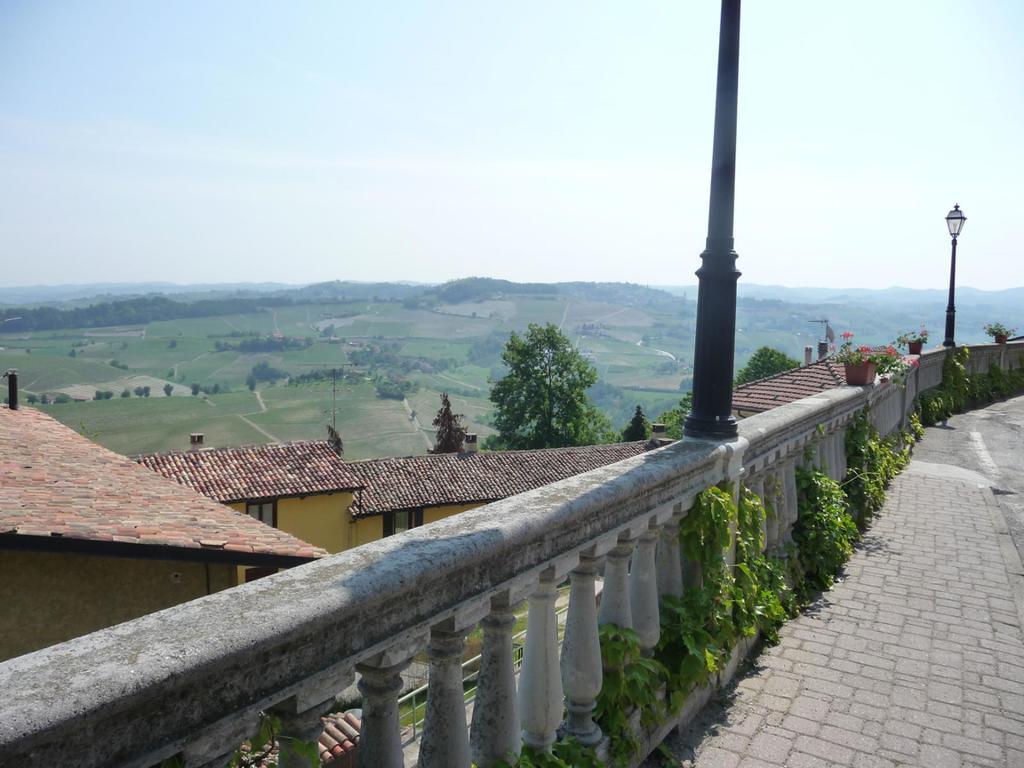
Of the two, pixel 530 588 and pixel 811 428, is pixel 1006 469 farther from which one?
pixel 530 588

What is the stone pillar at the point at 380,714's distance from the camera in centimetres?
179

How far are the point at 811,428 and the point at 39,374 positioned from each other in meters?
144

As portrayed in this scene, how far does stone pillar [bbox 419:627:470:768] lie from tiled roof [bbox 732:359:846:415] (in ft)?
44.4

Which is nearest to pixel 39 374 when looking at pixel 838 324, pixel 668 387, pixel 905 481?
pixel 668 387

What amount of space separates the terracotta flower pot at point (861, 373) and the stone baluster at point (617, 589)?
5827 mm

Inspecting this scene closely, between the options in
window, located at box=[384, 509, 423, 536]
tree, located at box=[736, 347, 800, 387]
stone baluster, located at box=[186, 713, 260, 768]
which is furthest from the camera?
tree, located at box=[736, 347, 800, 387]

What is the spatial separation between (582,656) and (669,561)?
1047 mm

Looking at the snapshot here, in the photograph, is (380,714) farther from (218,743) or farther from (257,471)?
(257,471)

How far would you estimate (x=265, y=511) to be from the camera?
88.3 ft

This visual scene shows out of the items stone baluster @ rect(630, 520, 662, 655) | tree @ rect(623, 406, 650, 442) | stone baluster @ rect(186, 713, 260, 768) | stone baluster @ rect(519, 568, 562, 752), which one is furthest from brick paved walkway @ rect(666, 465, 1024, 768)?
tree @ rect(623, 406, 650, 442)

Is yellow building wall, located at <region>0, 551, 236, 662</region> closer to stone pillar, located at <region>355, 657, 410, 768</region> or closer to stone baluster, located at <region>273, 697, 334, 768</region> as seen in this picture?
stone pillar, located at <region>355, 657, 410, 768</region>

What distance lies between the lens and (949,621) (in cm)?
502

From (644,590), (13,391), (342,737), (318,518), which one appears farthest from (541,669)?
(318,518)

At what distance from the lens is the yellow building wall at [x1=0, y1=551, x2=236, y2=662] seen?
8250mm
